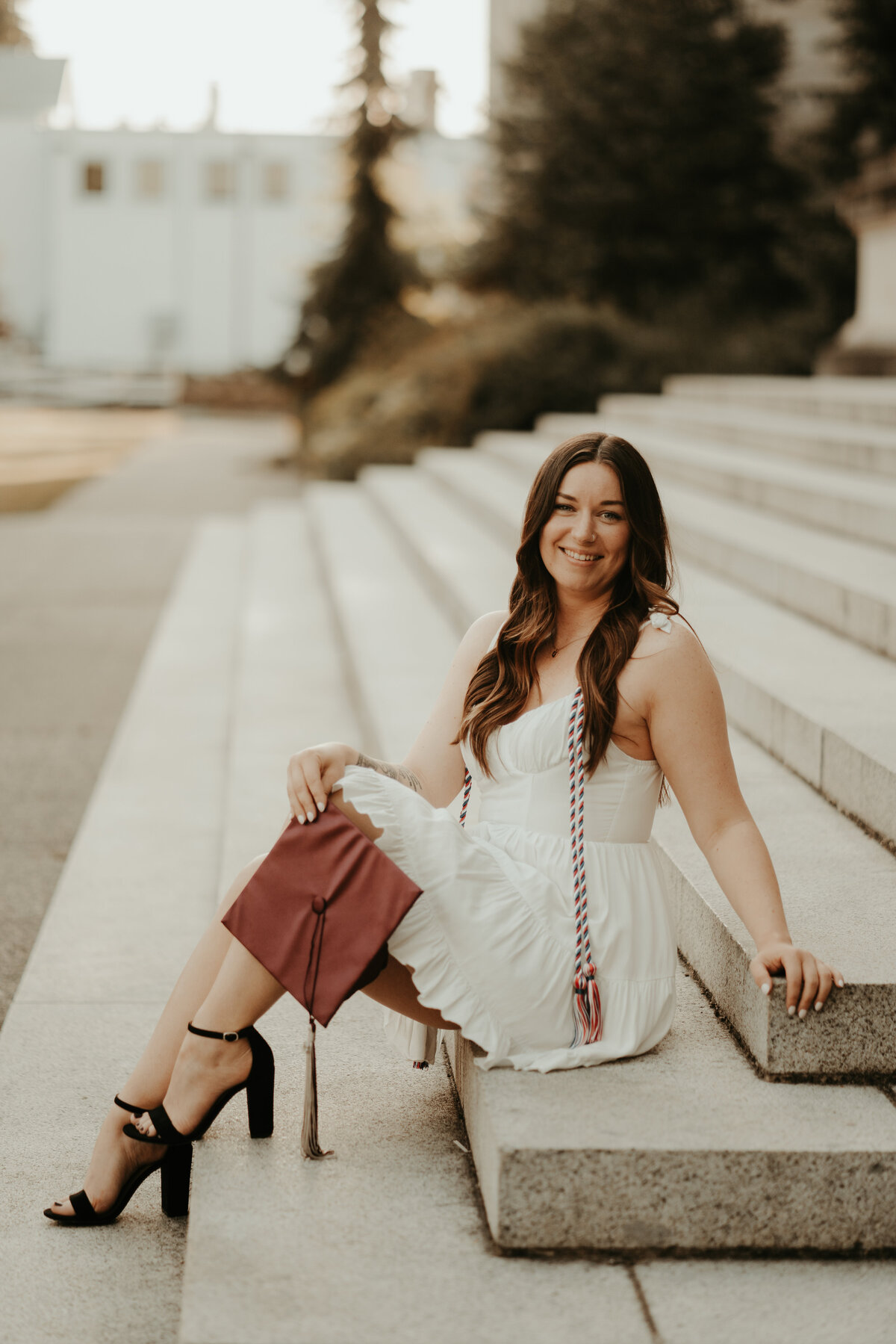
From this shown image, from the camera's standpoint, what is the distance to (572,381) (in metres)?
→ 14.7

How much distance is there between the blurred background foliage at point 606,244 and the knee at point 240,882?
496 inches

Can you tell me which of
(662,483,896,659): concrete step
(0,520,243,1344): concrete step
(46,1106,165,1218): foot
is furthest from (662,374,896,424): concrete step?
(46,1106,165,1218): foot

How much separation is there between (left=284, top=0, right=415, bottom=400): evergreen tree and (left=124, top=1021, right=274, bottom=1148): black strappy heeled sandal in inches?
854

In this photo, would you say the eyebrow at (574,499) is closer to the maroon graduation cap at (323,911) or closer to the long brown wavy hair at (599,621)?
the long brown wavy hair at (599,621)

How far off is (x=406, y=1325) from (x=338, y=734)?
12.7ft

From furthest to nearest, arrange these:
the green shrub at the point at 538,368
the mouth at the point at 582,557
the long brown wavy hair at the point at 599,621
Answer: the green shrub at the point at 538,368, the mouth at the point at 582,557, the long brown wavy hair at the point at 599,621

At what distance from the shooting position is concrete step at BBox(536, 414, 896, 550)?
598 cm

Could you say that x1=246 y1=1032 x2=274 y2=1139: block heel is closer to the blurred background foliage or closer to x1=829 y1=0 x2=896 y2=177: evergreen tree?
the blurred background foliage

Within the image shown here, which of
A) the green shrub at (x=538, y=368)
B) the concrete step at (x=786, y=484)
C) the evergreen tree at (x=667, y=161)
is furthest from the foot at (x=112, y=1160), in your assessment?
the evergreen tree at (x=667, y=161)

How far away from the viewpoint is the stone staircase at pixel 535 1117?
87.4 inches

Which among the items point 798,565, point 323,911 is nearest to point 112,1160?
point 323,911

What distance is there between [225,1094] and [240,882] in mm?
389

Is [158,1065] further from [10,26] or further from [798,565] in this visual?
[10,26]

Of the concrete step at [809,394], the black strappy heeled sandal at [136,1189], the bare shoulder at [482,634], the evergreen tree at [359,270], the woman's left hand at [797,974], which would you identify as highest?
the evergreen tree at [359,270]
